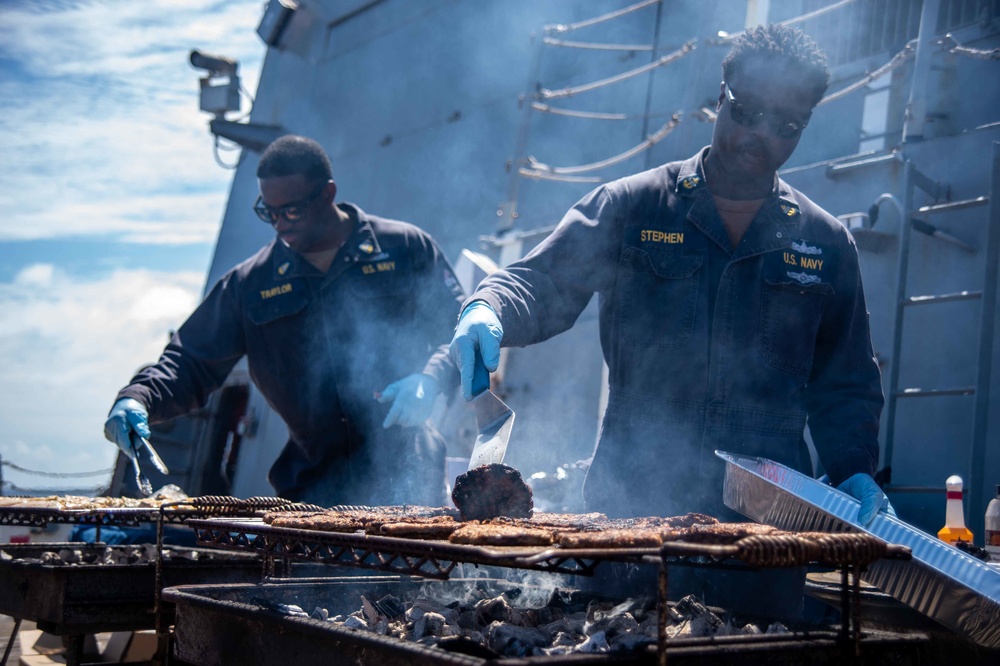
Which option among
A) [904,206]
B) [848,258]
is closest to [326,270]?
[848,258]

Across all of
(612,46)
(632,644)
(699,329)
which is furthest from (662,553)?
(612,46)

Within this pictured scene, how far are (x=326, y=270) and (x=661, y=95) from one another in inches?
163

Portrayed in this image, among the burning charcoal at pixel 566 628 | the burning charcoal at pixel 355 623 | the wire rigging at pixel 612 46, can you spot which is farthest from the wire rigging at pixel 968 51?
the burning charcoal at pixel 355 623

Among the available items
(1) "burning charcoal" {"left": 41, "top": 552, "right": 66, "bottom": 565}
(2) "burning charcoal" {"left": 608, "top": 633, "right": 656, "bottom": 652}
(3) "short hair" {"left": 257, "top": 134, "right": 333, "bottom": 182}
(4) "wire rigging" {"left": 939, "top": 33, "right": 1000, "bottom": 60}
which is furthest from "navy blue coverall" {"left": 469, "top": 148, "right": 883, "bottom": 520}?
(4) "wire rigging" {"left": 939, "top": 33, "right": 1000, "bottom": 60}

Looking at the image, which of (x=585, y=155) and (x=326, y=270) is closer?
(x=326, y=270)

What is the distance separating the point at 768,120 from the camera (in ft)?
9.02

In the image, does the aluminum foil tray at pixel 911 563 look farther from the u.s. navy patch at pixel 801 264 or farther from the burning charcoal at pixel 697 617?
the u.s. navy patch at pixel 801 264

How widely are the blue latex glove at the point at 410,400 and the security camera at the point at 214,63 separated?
1010 cm

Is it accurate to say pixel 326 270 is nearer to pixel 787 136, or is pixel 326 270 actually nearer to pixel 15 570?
pixel 15 570

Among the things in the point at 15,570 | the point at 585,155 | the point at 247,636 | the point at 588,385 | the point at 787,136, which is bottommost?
the point at 15,570

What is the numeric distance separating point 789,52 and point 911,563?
163 cm

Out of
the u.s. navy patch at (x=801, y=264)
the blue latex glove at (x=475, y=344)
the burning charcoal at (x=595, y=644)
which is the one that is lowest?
the burning charcoal at (x=595, y=644)

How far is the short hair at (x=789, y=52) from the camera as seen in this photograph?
8.87 feet

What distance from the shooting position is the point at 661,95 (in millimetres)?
7355
